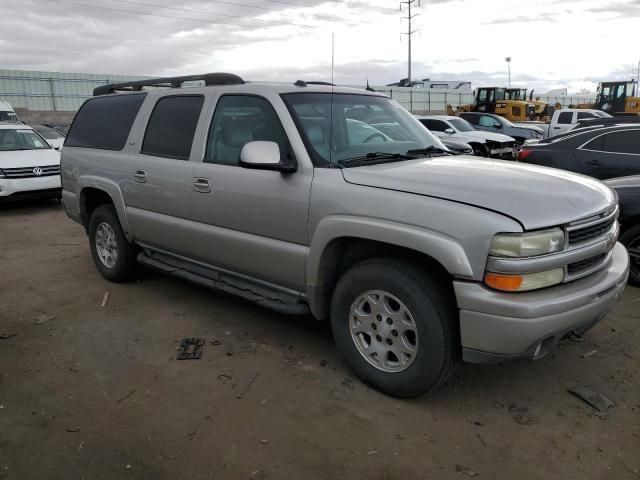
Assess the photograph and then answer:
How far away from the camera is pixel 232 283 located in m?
4.06

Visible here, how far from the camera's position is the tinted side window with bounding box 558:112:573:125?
18406mm

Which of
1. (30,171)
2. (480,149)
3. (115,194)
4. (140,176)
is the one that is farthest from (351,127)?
(480,149)

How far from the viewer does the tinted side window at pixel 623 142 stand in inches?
267

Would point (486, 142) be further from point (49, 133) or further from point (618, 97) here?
point (618, 97)

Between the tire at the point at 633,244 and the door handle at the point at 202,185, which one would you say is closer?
the door handle at the point at 202,185

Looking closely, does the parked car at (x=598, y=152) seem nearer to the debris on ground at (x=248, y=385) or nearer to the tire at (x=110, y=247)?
the debris on ground at (x=248, y=385)

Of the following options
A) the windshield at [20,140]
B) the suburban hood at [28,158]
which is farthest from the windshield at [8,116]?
the suburban hood at [28,158]

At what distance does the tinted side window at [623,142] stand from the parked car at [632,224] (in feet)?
6.16

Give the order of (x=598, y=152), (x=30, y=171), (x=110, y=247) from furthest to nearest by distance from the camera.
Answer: (x=30, y=171) < (x=598, y=152) < (x=110, y=247)

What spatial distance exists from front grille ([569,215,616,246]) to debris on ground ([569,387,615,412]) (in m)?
0.99

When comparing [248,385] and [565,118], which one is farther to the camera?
[565,118]

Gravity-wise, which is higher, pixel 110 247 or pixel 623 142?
pixel 623 142

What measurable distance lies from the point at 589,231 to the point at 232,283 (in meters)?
2.48

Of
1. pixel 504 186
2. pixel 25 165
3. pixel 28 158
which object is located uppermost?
pixel 504 186
